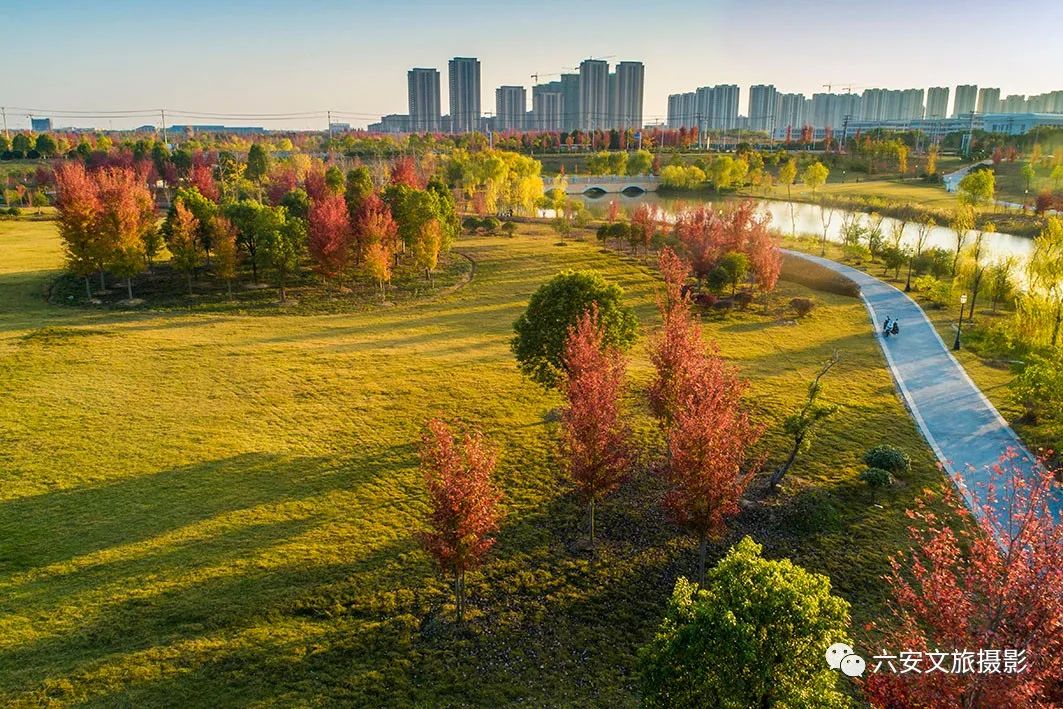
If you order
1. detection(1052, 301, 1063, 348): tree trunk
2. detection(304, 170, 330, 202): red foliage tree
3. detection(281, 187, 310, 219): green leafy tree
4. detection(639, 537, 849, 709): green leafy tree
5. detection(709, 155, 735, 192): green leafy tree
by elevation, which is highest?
detection(709, 155, 735, 192): green leafy tree

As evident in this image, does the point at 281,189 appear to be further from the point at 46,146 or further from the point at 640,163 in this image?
the point at 640,163

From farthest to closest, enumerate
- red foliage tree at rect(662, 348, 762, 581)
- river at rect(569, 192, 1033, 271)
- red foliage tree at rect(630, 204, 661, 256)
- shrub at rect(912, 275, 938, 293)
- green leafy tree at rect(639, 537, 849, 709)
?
1. river at rect(569, 192, 1033, 271)
2. red foliage tree at rect(630, 204, 661, 256)
3. shrub at rect(912, 275, 938, 293)
4. red foliage tree at rect(662, 348, 762, 581)
5. green leafy tree at rect(639, 537, 849, 709)

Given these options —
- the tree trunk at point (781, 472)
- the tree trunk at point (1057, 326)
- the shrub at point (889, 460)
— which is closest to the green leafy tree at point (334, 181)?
the tree trunk at point (781, 472)

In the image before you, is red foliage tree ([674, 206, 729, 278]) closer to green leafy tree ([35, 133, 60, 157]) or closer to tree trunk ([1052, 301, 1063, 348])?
tree trunk ([1052, 301, 1063, 348])

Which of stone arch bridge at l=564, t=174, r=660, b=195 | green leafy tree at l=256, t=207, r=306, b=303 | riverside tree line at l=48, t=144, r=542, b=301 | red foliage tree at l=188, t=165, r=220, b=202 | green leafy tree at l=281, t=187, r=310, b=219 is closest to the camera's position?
riverside tree line at l=48, t=144, r=542, b=301

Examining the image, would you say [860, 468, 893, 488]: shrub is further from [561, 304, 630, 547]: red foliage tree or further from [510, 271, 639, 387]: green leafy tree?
[510, 271, 639, 387]: green leafy tree

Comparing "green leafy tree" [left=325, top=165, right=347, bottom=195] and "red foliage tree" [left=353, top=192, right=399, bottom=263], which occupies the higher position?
"green leafy tree" [left=325, top=165, right=347, bottom=195]

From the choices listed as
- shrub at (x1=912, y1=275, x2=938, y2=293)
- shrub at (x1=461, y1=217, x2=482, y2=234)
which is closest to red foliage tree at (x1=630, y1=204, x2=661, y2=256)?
shrub at (x1=461, y1=217, x2=482, y2=234)

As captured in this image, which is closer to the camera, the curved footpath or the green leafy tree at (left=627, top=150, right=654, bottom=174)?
the curved footpath
